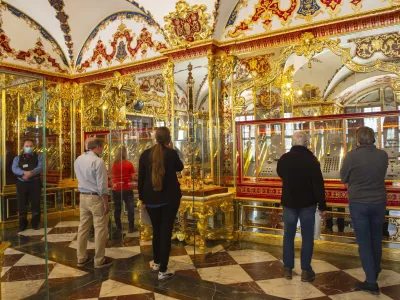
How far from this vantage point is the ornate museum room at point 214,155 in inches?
135

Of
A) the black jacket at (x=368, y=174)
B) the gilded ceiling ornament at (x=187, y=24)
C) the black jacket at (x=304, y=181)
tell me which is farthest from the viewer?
the gilded ceiling ornament at (x=187, y=24)

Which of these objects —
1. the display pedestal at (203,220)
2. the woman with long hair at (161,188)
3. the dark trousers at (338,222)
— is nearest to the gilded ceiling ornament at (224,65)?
the display pedestal at (203,220)

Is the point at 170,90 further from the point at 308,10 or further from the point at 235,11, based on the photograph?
the point at 308,10

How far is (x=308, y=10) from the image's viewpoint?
16.8ft

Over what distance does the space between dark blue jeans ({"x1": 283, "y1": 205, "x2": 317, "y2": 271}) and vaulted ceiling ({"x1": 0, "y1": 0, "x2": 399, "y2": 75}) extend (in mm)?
2797

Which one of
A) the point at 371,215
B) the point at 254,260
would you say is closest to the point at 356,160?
the point at 371,215

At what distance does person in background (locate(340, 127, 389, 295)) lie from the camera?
3416 millimetres

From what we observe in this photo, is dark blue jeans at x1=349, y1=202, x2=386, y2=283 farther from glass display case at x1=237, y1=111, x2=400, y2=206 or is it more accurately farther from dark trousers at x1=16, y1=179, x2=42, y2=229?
dark trousers at x1=16, y1=179, x2=42, y2=229

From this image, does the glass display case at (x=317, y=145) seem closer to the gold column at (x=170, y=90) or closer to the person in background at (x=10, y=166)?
the gold column at (x=170, y=90)

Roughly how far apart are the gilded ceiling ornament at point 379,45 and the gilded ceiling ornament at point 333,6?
1.50 feet

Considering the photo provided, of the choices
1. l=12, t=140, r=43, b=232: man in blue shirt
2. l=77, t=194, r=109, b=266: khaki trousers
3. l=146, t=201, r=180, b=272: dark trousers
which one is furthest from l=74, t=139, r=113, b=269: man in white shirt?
l=12, t=140, r=43, b=232: man in blue shirt

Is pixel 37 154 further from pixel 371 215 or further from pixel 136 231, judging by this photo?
pixel 371 215

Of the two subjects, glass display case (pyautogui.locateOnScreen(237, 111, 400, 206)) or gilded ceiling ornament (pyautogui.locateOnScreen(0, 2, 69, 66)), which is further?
gilded ceiling ornament (pyautogui.locateOnScreen(0, 2, 69, 66))

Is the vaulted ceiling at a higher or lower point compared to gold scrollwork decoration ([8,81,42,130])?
higher
